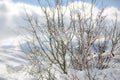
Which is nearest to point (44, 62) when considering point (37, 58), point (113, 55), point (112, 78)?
point (37, 58)

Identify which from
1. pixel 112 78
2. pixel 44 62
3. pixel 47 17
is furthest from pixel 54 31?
pixel 112 78

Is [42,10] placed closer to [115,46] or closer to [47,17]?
[47,17]

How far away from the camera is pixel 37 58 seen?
42.3 ft

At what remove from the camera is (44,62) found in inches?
501

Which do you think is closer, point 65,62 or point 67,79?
point 67,79

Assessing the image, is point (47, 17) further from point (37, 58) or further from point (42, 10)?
point (37, 58)

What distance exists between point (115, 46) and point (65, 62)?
2152mm

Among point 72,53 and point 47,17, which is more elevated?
point 47,17

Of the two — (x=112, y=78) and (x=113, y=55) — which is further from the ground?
(x=113, y=55)

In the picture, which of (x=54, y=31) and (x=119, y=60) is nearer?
(x=54, y=31)

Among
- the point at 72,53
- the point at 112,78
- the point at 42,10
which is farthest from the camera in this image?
the point at 42,10

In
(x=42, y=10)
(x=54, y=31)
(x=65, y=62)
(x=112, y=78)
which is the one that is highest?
(x=42, y=10)

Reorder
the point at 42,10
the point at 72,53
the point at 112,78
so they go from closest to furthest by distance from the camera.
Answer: the point at 112,78, the point at 72,53, the point at 42,10

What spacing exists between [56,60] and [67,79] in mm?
3199
